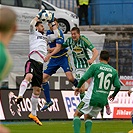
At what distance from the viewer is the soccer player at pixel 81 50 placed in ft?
56.3

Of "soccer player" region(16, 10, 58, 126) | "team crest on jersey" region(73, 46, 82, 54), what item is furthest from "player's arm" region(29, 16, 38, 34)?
"team crest on jersey" region(73, 46, 82, 54)

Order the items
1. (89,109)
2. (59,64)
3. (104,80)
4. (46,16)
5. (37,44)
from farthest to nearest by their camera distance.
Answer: (59,64) < (46,16) < (37,44) < (89,109) < (104,80)

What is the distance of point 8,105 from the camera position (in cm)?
2061

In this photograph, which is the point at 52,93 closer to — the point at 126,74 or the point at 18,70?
the point at 18,70

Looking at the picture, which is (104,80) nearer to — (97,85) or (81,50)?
(97,85)

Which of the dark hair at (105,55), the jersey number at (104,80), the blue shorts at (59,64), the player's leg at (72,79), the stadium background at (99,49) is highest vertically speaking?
the dark hair at (105,55)

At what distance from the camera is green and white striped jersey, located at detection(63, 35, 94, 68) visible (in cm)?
1745

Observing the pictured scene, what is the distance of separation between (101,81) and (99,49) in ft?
49.3

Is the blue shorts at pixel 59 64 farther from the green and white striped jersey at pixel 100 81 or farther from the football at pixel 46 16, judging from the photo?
the green and white striped jersey at pixel 100 81

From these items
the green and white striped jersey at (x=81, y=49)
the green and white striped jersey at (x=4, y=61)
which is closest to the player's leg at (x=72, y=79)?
the green and white striped jersey at (x=81, y=49)

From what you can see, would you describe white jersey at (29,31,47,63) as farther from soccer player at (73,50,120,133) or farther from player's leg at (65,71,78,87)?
soccer player at (73,50,120,133)

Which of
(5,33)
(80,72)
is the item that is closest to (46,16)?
(80,72)

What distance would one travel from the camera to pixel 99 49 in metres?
27.7

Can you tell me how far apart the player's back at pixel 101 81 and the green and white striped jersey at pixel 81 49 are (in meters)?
4.62
